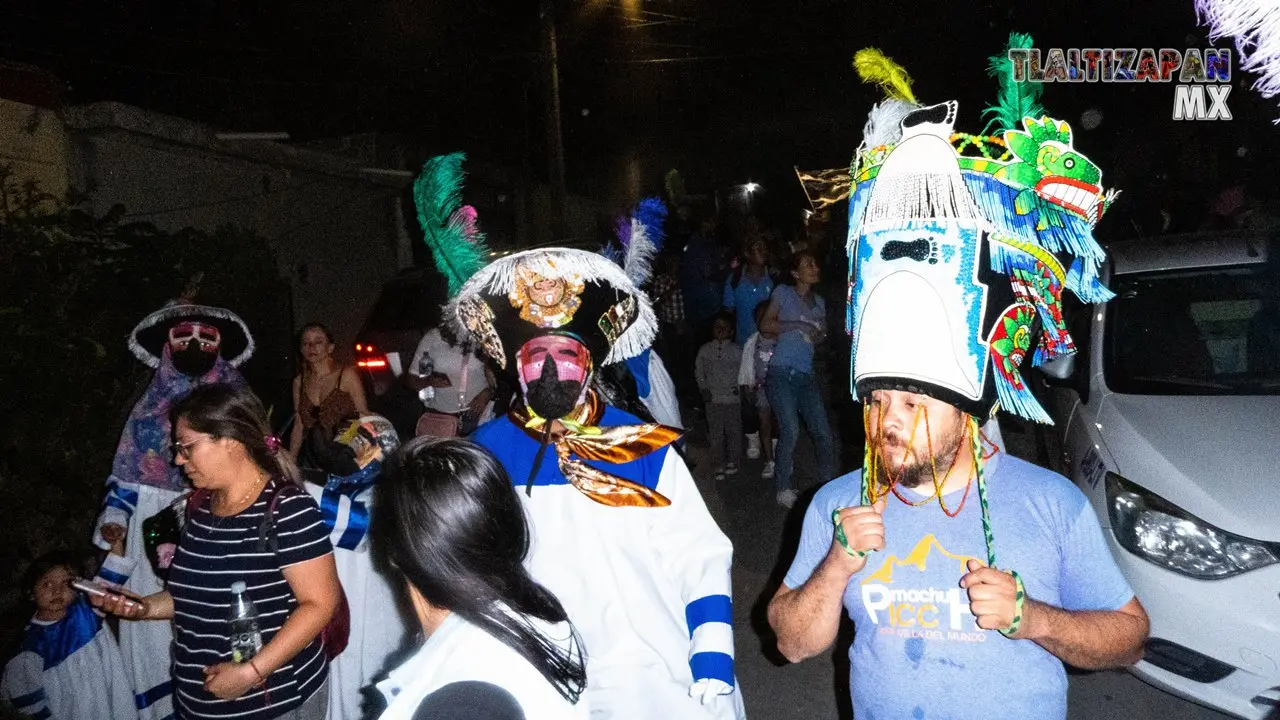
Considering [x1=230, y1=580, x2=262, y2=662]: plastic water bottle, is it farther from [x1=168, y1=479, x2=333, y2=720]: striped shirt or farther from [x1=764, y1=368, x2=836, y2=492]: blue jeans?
[x1=764, y1=368, x2=836, y2=492]: blue jeans

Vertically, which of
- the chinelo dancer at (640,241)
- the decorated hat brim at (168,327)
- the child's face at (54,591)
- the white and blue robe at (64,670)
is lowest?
the white and blue robe at (64,670)

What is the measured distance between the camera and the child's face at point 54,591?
4.19m

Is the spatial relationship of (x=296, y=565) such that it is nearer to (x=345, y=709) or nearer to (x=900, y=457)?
(x=345, y=709)

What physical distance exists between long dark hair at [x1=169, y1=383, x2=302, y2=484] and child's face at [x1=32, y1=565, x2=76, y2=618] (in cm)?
140

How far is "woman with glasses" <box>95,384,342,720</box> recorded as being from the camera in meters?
3.10

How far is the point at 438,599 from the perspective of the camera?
1950mm

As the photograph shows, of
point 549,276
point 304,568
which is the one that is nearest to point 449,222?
point 549,276

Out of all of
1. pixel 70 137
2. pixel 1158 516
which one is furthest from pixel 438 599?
pixel 70 137

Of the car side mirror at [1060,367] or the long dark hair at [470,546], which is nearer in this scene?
the long dark hair at [470,546]

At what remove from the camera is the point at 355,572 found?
4.23 metres

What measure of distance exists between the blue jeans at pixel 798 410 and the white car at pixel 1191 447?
2075mm

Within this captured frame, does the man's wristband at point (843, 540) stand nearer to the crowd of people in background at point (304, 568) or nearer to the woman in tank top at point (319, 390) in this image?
the crowd of people in background at point (304, 568)

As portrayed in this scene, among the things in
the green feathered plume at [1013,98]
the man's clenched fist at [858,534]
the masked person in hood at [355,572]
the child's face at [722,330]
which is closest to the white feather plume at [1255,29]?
the green feathered plume at [1013,98]

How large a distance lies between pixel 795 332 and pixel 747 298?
88.0 inches
